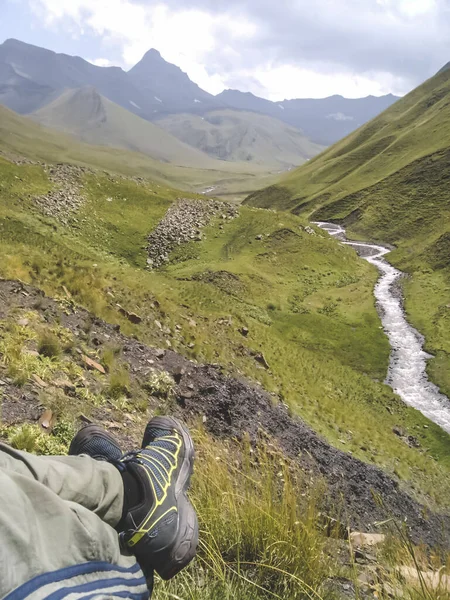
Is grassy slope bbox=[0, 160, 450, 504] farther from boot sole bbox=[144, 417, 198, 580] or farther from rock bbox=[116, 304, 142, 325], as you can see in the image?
boot sole bbox=[144, 417, 198, 580]

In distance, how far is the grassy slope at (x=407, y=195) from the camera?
43469 mm

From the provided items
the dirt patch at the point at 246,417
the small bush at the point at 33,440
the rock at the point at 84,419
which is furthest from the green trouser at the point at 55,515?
the dirt patch at the point at 246,417

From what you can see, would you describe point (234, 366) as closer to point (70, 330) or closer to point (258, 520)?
point (70, 330)

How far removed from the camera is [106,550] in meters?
2.78

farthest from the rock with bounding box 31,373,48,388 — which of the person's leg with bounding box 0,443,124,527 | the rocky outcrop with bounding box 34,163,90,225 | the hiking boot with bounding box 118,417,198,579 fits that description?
the rocky outcrop with bounding box 34,163,90,225

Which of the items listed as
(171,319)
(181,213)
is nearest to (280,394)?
(171,319)

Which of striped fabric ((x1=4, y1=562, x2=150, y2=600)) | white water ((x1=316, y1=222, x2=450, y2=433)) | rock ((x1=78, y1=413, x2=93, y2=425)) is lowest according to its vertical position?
white water ((x1=316, y1=222, x2=450, y2=433))

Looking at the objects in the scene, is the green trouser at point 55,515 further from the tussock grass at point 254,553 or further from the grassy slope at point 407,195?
the grassy slope at point 407,195

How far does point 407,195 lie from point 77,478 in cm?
9749

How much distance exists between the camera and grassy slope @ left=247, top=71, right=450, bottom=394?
1711 inches

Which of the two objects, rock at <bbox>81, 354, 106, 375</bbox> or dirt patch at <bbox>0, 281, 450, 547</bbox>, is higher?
rock at <bbox>81, 354, 106, 375</bbox>

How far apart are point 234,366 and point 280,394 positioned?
222 centimetres

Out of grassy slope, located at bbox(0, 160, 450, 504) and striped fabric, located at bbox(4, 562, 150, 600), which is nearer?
striped fabric, located at bbox(4, 562, 150, 600)

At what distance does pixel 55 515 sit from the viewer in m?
2.60
